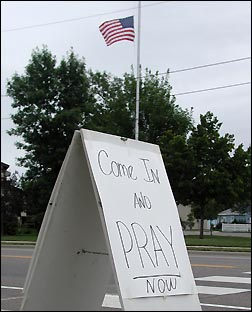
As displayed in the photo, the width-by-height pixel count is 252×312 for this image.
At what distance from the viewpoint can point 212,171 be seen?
21.6 feet

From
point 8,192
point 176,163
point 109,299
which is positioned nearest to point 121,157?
point 176,163

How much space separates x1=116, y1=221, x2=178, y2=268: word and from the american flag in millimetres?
2837

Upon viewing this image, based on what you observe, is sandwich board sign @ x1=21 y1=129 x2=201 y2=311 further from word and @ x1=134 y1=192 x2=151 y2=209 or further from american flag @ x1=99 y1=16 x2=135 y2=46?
american flag @ x1=99 y1=16 x2=135 y2=46

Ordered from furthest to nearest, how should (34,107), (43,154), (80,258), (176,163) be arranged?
(34,107) < (43,154) < (176,163) < (80,258)

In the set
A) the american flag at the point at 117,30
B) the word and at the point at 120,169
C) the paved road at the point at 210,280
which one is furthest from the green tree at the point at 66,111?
the word and at the point at 120,169

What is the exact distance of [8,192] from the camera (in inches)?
344

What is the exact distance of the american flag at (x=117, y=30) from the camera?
5850 millimetres

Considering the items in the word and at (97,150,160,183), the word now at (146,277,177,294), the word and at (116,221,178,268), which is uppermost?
the word and at (97,150,160,183)

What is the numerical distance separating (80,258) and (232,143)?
9.95 feet

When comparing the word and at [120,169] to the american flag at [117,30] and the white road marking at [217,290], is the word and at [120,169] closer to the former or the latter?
the american flag at [117,30]

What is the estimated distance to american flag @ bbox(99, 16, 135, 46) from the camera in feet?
19.2

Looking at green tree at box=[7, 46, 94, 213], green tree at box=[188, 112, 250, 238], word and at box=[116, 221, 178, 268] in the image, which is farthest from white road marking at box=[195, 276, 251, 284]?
word and at box=[116, 221, 178, 268]

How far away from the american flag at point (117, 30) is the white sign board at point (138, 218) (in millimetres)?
2544

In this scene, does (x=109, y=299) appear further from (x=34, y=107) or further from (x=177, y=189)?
(x=34, y=107)
